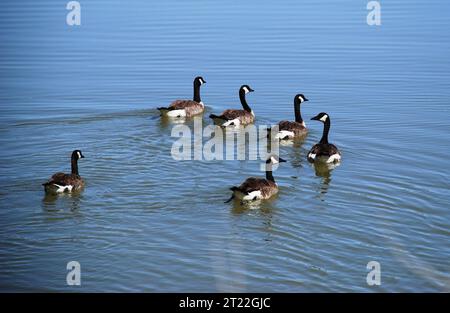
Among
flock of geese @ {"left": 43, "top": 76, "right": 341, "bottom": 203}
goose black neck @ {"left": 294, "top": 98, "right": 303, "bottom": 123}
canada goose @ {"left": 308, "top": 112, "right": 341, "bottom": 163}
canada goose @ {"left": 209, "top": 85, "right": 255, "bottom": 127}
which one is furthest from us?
goose black neck @ {"left": 294, "top": 98, "right": 303, "bottom": 123}

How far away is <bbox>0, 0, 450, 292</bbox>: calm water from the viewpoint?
11695 mm

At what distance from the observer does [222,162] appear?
653 inches

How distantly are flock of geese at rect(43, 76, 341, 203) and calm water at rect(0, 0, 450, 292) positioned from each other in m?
0.28

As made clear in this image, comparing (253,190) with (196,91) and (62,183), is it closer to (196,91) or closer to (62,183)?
(62,183)

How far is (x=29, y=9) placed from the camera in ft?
121

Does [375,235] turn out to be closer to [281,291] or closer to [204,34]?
[281,291]

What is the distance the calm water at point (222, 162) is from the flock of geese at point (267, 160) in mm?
277

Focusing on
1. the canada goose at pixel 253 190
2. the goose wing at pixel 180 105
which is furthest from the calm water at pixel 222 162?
the goose wing at pixel 180 105

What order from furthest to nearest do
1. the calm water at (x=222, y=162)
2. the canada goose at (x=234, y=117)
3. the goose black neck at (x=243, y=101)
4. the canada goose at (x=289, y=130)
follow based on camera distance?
1. the goose black neck at (x=243, y=101)
2. the canada goose at (x=234, y=117)
3. the canada goose at (x=289, y=130)
4. the calm water at (x=222, y=162)

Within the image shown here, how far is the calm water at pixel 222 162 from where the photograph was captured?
460 inches

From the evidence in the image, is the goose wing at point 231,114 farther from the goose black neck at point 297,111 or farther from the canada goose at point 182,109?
the goose black neck at point 297,111

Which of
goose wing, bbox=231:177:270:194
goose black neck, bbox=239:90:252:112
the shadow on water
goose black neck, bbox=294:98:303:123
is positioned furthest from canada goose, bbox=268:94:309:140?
goose wing, bbox=231:177:270:194

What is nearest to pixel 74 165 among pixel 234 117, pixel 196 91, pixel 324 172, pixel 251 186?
pixel 251 186

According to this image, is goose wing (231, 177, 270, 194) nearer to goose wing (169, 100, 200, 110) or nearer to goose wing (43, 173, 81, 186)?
goose wing (43, 173, 81, 186)
